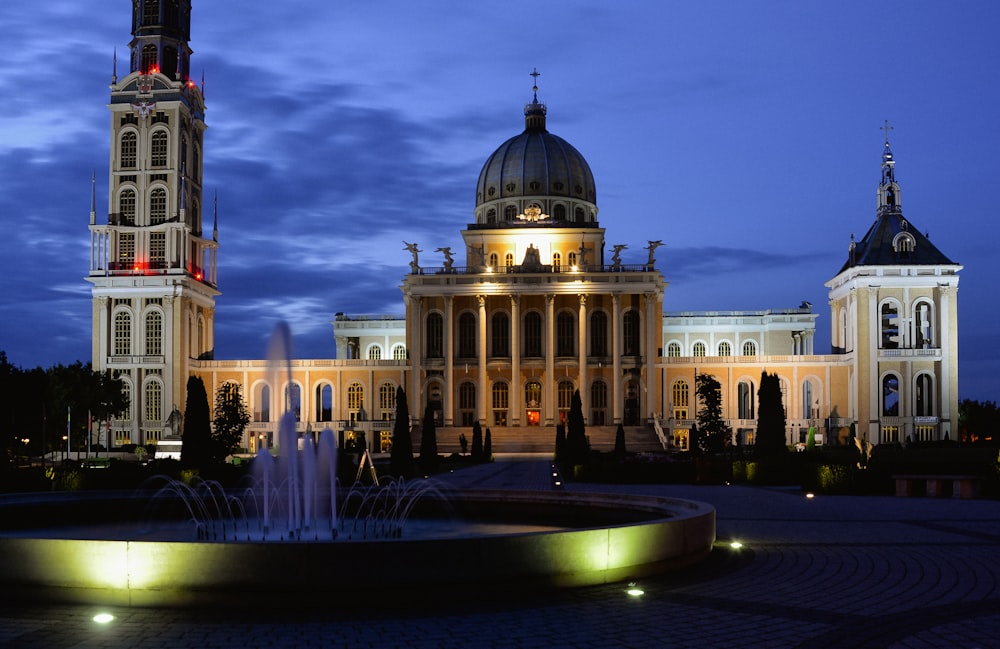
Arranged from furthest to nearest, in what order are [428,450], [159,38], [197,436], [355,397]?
[355,397]
[159,38]
[428,450]
[197,436]

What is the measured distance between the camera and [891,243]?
75125 mm

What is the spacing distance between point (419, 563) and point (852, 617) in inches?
163

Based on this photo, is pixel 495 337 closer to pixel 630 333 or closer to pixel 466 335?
pixel 466 335

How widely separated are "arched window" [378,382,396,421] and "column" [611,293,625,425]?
51.5ft

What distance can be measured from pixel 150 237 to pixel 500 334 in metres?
25.3

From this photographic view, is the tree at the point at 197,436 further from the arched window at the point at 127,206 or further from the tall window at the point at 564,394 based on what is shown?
the arched window at the point at 127,206

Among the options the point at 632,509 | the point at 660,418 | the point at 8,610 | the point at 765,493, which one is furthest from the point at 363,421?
the point at 8,610

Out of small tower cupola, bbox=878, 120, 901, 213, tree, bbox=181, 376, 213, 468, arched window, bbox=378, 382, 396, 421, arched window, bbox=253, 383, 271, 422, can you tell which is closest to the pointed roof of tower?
small tower cupola, bbox=878, 120, 901, 213

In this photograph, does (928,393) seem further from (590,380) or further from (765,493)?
(765,493)

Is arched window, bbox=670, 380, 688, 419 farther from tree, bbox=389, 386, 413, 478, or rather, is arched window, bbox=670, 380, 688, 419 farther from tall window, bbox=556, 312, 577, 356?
tree, bbox=389, 386, 413, 478

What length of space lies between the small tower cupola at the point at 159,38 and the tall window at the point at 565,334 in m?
32.0

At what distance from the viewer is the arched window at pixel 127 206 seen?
250ft

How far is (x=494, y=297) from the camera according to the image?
77.9 m

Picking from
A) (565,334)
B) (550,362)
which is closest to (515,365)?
(550,362)
